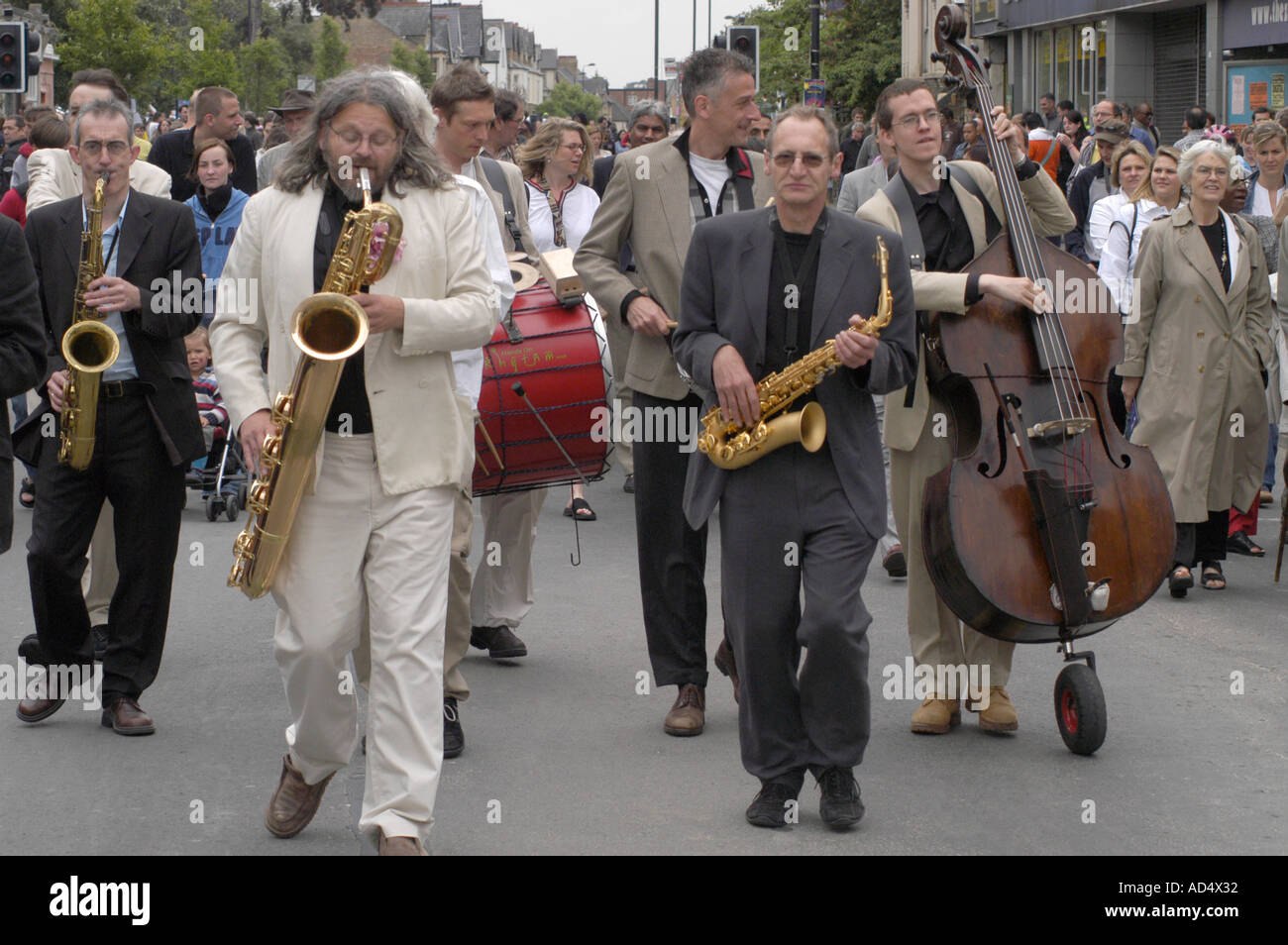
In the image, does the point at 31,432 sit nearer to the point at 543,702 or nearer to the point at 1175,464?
the point at 543,702

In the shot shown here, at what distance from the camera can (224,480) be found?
10.9 meters

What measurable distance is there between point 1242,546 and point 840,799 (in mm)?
5213

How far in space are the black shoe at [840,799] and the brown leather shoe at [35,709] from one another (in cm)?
300

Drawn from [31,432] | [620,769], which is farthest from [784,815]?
[31,432]

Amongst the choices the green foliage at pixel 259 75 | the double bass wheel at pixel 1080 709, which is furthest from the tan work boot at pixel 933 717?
the green foliage at pixel 259 75

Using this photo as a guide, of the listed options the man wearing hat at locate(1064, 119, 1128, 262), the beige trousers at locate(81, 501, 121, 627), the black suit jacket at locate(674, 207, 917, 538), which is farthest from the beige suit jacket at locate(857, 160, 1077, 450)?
the man wearing hat at locate(1064, 119, 1128, 262)

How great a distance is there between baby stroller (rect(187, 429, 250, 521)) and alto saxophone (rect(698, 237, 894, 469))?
240 inches

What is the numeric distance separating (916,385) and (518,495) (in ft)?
6.51

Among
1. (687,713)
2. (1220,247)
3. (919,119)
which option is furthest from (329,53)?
(687,713)

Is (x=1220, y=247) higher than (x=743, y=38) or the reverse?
the reverse

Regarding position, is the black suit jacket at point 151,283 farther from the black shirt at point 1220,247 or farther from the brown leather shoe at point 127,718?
the black shirt at point 1220,247

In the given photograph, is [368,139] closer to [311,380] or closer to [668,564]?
[311,380]

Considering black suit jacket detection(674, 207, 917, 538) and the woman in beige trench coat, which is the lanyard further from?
the woman in beige trench coat

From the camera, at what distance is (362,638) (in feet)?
17.2
